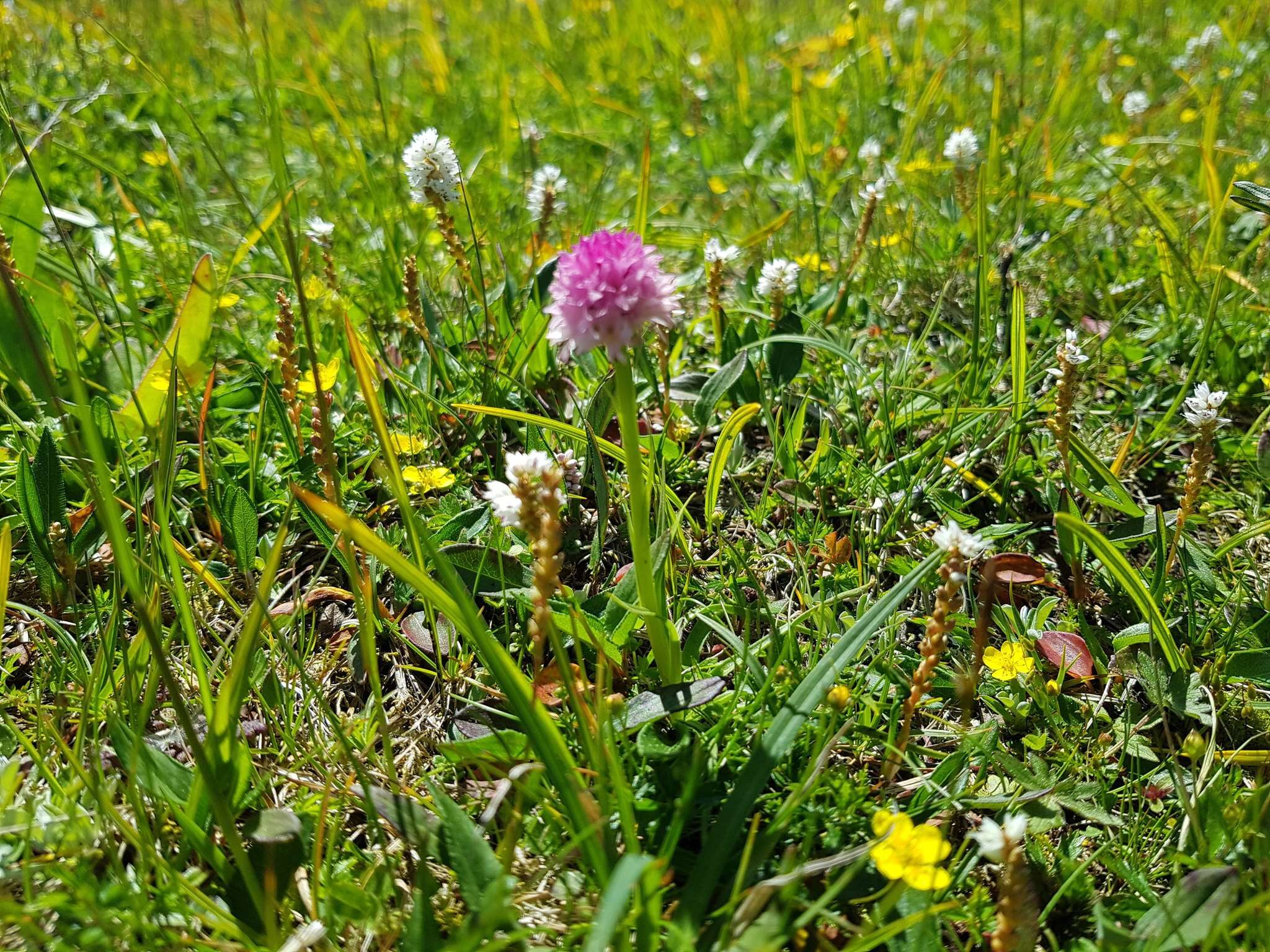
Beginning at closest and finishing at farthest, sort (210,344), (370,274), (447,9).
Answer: (210,344)
(370,274)
(447,9)

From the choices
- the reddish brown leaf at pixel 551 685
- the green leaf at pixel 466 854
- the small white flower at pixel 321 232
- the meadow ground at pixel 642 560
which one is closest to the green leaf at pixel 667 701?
the meadow ground at pixel 642 560

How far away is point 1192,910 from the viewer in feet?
3.57

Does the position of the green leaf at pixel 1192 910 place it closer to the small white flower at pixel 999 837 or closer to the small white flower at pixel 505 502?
the small white flower at pixel 999 837

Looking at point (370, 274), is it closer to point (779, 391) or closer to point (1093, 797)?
point (779, 391)

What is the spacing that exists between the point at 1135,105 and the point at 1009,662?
8.81 feet

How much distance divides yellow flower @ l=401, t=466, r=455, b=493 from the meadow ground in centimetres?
1

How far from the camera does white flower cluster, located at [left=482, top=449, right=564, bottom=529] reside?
3.47 feet

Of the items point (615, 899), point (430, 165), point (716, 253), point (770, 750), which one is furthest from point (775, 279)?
point (615, 899)

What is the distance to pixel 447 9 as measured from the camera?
18.5ft

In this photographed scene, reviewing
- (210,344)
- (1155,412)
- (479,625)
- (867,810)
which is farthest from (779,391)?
(210,344)

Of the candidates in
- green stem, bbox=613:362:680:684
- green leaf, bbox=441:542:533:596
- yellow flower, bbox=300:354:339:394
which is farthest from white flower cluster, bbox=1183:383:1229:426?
yellow flower, bbox=300:354:339:394

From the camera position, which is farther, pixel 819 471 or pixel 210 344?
pixel 210 344

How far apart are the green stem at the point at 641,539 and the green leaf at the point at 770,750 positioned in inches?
7.5

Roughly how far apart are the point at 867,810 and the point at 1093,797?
333 millimetres
